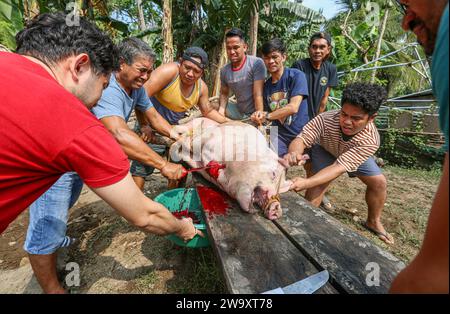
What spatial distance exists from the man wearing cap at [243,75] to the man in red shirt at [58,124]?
255 centimetres

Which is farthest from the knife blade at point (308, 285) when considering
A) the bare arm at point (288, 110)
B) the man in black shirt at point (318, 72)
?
the man in black shirt at point (318, 72)

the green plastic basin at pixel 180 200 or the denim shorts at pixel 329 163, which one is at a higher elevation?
the denim shorts at pixel 329 163

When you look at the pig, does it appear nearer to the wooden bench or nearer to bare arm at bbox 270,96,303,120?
the wooden bench

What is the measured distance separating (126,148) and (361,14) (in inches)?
538

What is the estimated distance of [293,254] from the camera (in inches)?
58.6

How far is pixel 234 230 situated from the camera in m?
1.74

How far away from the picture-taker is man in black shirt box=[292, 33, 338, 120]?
3795 mm

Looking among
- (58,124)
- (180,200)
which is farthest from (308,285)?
(180,200)

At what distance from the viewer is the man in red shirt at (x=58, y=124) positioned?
1021 mm

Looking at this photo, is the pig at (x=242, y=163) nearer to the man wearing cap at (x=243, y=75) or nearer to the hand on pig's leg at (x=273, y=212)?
the hand on pig's leg at (x=273, y=212)

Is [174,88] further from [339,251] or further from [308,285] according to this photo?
[308,285]

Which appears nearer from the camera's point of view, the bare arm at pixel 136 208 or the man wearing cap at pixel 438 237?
the man wearing cap at pixel 438 237

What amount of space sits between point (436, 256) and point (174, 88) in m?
3.21
